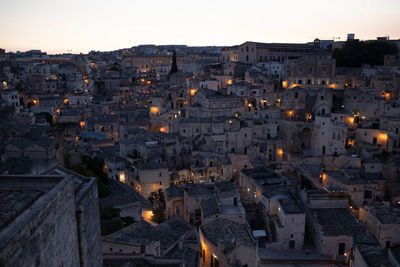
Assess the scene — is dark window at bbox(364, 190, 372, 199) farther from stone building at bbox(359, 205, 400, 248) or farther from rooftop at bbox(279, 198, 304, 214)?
rooftop at bbox(279, 198, 304, 214)

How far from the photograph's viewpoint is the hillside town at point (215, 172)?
7793 millimetres

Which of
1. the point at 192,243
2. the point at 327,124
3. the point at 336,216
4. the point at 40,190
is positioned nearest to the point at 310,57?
the point at 327,124

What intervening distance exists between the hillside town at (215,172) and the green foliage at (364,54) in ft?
0.69

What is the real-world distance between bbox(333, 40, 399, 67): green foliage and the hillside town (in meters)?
0.21

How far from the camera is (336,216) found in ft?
67.9

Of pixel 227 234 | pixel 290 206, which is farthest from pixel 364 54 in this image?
pixel 227 234

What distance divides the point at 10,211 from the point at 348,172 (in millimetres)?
23992

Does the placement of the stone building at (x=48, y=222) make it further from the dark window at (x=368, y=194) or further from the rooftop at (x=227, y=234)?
the dark window at (x=368, y=194)

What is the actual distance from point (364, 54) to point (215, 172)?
34091 mm

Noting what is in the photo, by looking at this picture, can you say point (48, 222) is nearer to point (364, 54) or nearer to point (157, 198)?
point (157, 198)

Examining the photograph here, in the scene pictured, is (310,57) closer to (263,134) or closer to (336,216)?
(263,134)

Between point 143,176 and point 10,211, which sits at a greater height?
point 10,211

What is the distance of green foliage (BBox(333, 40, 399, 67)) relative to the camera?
48812 mm

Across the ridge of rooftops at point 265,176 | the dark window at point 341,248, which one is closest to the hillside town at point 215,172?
the dark window at point 341,248
